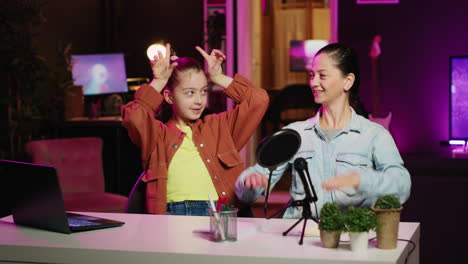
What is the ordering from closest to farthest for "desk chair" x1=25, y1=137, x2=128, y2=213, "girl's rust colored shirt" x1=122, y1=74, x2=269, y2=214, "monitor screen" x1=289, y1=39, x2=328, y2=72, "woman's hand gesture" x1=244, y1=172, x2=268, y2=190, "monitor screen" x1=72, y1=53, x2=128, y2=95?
"woman's hand gesture" x1=244, y1=172, x2=268, y2=190, "girl's rust colored shirt" x1=122, y1=74, x2=269, y2=214, "desk chair" x1=25, y1=137, x2=128, y2=213, "monitor screen" x1=72, y1=53, x2=128, y2=95, "monitor screen" x1=289, y1=39, x2=328, y2=72

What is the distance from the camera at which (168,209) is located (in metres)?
3.46

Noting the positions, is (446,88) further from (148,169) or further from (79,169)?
(148,169)

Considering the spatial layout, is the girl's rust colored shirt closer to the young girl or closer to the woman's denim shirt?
the young girl

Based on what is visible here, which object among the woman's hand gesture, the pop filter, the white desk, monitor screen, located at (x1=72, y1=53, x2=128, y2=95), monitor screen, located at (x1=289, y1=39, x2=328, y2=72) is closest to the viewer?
the white desk

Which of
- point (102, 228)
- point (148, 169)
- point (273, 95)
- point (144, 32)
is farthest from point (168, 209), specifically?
point (144, 32)

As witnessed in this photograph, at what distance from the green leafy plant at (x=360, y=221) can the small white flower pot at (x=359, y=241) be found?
13mm

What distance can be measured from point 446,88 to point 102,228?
3.76 metres

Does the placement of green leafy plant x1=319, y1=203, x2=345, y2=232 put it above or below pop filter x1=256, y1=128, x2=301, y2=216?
below

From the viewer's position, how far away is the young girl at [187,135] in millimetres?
3414

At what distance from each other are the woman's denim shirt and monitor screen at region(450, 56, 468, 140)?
2.90 meters

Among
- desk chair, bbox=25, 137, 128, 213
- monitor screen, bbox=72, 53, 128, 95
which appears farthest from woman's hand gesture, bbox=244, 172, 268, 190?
monitor screen, bbox=72, 53, 128, 95

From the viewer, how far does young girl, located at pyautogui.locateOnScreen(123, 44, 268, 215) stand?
3.41 meters

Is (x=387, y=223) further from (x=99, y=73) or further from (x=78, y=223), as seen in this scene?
(x=99, y=73)

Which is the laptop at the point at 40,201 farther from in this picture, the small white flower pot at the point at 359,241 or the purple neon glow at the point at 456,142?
the purple neon glow at the point at 456,142
